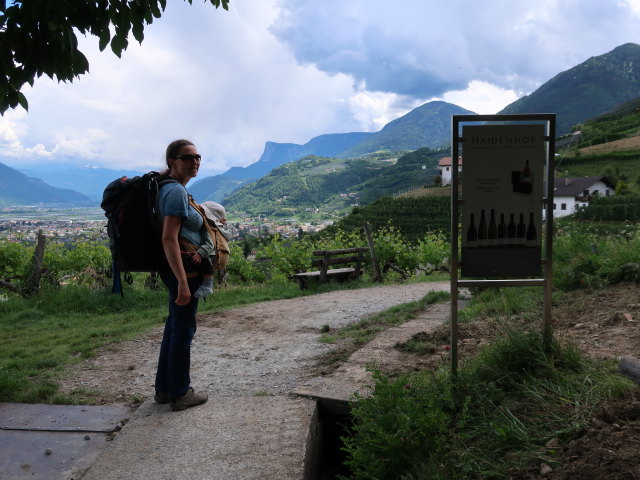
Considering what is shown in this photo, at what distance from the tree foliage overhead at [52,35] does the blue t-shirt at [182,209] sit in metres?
0.82

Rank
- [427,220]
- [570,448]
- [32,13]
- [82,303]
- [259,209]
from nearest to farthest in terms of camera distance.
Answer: [570,448] → [32,13] → [82,303] → [427,220] → [259,209]

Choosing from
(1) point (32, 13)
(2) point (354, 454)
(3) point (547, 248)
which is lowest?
(2) point (354, 454)

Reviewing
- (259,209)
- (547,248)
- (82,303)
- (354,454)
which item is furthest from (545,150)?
(259,209)

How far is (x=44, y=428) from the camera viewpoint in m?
3.31

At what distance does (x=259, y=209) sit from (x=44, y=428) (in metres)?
136

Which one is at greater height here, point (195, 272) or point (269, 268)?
point (195, 272)

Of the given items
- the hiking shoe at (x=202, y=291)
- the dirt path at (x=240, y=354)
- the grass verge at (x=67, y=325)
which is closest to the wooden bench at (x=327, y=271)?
the grass verge at (x=67, y=325)

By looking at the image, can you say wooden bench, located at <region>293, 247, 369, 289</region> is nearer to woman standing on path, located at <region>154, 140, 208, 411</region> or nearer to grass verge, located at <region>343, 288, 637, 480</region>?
woman standing on path, located at <region>154, 140, 208, 411</region>

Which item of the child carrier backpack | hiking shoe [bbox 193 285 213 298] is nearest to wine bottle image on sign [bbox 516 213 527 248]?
hiking shoe [bbox 193 285 213 298]

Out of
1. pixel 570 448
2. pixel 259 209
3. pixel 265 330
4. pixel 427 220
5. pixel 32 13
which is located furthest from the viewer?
pixel 259 209

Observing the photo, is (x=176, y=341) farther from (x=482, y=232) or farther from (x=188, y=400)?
(x=482, y=232)

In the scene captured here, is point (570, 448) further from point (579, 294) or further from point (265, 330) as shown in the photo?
point (265, 330)

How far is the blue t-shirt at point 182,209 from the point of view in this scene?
10.0 feet

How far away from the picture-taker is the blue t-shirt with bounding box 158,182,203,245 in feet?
10.0
